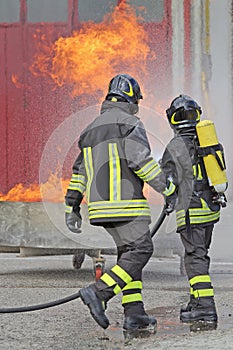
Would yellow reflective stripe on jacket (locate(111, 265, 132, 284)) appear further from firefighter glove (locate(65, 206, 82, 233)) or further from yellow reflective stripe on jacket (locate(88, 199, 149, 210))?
firefighter glove (locate(65, 206, 82, 233))

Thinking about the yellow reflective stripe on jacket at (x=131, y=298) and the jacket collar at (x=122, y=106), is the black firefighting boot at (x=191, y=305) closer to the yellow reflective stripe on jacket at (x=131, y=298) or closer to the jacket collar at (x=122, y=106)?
the yellow reflective stripe on jacket at (x=131, y=298)

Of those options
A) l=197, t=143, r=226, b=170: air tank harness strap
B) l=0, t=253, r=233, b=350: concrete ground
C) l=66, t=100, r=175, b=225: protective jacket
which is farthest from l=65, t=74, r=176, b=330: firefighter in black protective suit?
l=197, t=143, r=226, b=170: air tank harness strap

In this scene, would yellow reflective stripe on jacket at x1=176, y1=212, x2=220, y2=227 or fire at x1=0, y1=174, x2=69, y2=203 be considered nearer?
yellow reflective stripe on jacket at x1=176, y1=212, x2=220, y2=227

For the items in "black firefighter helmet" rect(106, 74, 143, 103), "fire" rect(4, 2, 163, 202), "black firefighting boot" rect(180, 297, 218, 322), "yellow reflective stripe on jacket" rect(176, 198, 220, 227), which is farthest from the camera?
"fire" rect(4, 2, 163, 202)

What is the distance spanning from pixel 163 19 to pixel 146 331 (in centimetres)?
389

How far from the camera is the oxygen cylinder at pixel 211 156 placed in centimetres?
628

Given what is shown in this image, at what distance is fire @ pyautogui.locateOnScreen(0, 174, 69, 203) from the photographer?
878cm

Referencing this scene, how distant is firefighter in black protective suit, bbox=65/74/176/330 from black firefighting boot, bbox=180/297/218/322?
31 cm

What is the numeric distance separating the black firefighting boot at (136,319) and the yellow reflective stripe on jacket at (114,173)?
705 mm

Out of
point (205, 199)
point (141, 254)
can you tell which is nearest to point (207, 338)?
point (141, 254)

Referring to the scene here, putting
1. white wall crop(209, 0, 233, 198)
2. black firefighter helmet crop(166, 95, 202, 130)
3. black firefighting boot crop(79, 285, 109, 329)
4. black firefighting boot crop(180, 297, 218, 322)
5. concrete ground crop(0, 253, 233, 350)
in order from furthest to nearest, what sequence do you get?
1. white wall crop(209, 0, 233, 198)
2. black firefighter helmet crop(166, 95, 202, 130)
3. black firefighting boot crop(180, 297, 218, 322)
4. black firefighting boot crop(79, 285, 109, 329)
5. concrete ground crop(0, 253, 233, 350)

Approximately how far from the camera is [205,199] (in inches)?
250

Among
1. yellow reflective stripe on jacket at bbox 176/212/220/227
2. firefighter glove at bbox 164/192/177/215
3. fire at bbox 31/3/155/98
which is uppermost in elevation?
fire at bbox 31/3/155/98

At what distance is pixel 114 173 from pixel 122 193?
133 millimetres
